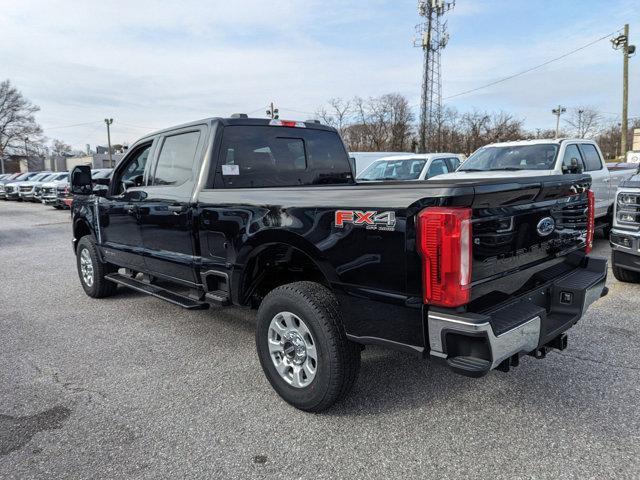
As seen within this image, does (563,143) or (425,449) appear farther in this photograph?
(563,143)

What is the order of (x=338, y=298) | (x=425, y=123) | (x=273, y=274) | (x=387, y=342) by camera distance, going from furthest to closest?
(x=425, y=123) < (x=273, y=274) < (x=338, y=298) < (x=387, y=342)

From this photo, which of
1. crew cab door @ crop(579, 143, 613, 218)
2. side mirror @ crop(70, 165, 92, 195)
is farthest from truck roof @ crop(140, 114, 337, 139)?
crew cab door @ crop(579, 143, 613, 218)

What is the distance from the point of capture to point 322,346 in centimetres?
297

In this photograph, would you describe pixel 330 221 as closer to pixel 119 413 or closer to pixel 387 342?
pixel 387 342

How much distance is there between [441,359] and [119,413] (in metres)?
2.19

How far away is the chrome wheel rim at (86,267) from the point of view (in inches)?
246

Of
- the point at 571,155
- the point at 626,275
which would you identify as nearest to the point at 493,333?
the point at 626,275

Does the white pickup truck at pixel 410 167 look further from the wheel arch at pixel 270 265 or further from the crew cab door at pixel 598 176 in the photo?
the wheel arch at pixel 270 265

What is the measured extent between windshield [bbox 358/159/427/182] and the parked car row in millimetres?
11962

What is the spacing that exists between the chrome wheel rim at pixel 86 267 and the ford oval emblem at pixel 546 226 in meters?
5.32

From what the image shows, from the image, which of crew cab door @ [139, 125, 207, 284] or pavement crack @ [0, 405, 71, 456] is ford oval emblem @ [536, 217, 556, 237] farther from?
pavement crack @ [0, 405, 71, 456]

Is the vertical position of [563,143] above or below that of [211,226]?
above

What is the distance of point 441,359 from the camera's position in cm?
253

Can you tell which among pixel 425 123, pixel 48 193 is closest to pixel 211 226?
pixel 48 193
